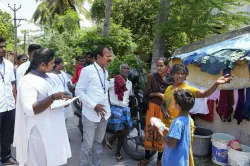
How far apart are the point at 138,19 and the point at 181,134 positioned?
13233mm

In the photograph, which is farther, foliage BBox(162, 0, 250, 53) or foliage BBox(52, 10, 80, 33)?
foliage BBox(52, 10, 80, 33)

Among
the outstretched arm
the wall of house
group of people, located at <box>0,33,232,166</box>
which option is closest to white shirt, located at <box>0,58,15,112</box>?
group of people, located at <box>0,33,232,166</box>

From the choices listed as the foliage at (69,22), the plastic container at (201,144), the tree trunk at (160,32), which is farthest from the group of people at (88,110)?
the foliage at (69,22)

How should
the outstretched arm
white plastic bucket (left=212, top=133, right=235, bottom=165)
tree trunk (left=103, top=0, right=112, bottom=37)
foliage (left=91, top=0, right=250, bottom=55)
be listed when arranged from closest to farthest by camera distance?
the outstretched arm < white plastic bucket (left=212, top=133, right=235, bottom=165) < foliage (left=91, top=0, right=250, bottom=55) < tree trunk (left=103, top=0, right=112, bottom=37)

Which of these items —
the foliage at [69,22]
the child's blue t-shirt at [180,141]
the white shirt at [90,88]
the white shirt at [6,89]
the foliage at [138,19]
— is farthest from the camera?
the foliage at [69,22]

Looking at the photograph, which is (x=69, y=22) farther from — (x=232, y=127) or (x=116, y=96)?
(x=232, y=127)

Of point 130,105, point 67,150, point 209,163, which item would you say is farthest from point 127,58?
point 67,150

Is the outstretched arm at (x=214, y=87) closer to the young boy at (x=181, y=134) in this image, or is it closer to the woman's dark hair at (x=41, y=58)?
the young boy at (x=181, y=134)

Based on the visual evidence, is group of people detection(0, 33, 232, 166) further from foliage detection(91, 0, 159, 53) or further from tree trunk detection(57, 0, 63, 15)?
tree trunk detection(57, 0, 63, 15)

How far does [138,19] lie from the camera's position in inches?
582

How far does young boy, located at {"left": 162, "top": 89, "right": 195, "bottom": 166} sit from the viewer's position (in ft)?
7.45

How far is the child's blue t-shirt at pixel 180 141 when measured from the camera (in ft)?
7.44

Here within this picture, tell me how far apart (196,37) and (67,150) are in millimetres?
7663

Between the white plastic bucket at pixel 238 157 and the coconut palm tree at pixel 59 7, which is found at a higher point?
the coconut palm tree at pixel 59 7
